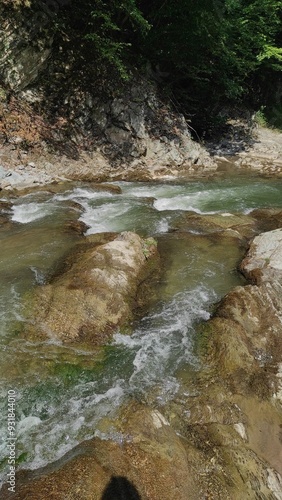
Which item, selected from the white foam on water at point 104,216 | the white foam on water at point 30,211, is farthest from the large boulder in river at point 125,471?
the white foam on water at point 30,211

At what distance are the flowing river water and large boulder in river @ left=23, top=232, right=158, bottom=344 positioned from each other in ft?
0.83

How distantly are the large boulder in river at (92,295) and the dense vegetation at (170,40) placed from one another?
386 inches

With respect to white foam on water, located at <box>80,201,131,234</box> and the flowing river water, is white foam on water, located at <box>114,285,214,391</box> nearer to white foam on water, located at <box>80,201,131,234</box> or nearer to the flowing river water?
the flowing river water

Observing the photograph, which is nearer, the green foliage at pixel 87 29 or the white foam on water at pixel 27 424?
the white foam on water at pixel 27 424

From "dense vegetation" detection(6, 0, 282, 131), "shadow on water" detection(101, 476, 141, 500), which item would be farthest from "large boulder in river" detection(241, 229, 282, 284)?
"dense vegetation" detection(6, 0, 282, 131)

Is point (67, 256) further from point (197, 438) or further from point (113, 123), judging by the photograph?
point (113, 123)

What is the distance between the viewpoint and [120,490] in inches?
143

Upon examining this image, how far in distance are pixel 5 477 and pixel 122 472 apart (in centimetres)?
128

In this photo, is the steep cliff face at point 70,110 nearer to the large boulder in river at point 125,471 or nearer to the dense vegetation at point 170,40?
the dense vegetation at point 170,40

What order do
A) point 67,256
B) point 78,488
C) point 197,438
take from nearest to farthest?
point 78,488
point 197,438
point 67,256

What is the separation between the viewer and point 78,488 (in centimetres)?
354

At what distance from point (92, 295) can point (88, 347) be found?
39.2 inches

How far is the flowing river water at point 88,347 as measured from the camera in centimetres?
452

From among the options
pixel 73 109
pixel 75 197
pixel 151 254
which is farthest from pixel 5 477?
pixel 73 109
